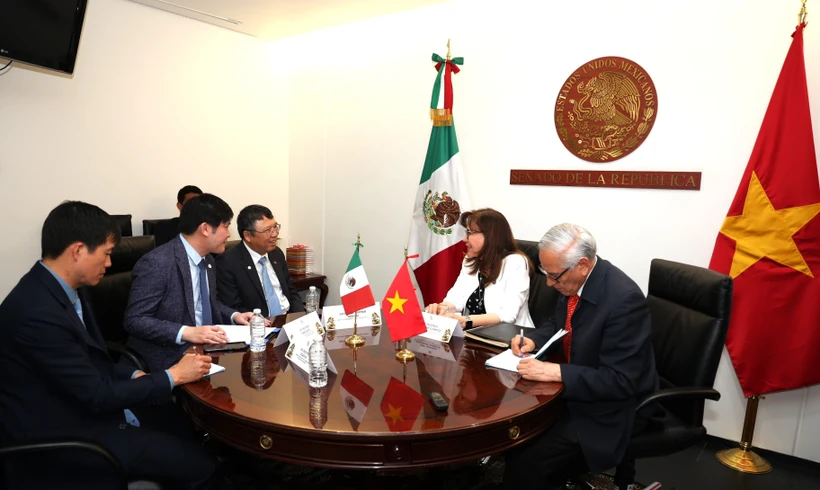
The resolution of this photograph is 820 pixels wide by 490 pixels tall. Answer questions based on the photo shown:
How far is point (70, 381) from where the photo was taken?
157 cm

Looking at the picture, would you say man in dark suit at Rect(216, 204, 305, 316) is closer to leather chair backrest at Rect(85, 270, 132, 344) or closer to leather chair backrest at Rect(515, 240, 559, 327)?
leather chair backrest at Rect(85, 270, 132, 344)

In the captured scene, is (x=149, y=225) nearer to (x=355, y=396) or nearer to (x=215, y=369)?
(x=215, y=369)

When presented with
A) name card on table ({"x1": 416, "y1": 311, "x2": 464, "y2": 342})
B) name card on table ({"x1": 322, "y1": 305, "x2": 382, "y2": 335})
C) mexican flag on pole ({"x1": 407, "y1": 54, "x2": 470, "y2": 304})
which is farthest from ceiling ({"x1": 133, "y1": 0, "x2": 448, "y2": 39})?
name card on table ({"x1": 416, "y1": 311, "x2": 464, "y2": 342})

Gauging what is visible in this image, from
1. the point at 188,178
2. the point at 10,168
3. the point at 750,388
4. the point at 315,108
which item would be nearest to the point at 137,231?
the point at 188,178

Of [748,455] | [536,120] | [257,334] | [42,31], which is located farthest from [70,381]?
[748,455]

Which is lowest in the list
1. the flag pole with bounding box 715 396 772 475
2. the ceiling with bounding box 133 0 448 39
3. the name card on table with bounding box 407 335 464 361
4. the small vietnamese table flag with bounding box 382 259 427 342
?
the flag pole with bounding box 715 396 772 475

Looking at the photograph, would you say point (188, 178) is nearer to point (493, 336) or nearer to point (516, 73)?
point (516, 73)

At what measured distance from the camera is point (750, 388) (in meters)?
2.78

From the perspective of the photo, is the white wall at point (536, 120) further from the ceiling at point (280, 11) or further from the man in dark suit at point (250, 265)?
the man in dark suit at point (250, 265)

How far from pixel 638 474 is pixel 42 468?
2.68 m

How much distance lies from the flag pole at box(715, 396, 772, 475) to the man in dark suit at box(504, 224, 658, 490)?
126 centimetres

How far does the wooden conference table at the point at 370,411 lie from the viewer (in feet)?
4.99

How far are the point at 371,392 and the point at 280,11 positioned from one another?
3.56 metres

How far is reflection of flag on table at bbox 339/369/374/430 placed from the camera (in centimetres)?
158
